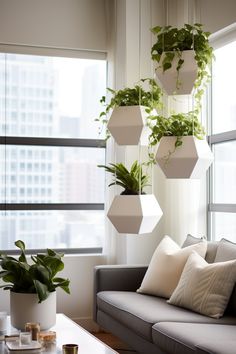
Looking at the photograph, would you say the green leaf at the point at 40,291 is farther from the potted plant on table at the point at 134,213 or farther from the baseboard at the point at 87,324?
the baseboard at the point at 87,324

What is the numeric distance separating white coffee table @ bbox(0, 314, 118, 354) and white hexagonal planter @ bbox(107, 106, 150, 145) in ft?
4.29

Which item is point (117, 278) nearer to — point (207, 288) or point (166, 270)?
point (166, 270)

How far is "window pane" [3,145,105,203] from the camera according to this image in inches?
229

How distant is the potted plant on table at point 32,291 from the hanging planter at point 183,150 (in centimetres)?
101

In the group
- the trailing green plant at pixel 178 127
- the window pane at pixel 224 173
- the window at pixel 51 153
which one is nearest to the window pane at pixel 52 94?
the window at pixel 51 153

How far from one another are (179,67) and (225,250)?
129cm

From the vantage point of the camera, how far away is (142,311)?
4.10 m

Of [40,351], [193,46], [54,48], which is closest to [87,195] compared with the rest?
[54,48]

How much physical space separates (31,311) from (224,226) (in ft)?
7.25

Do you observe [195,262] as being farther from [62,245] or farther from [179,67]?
[62,245]

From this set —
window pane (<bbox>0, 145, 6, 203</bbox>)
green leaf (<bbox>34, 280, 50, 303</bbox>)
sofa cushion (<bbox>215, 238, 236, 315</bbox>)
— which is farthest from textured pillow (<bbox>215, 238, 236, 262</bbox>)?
window pane (<bbox>0, 145, 6, 203</bbox>)

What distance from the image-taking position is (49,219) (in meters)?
5.91

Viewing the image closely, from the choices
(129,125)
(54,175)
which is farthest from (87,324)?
(129,125)

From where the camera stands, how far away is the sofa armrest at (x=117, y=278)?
195 inches
